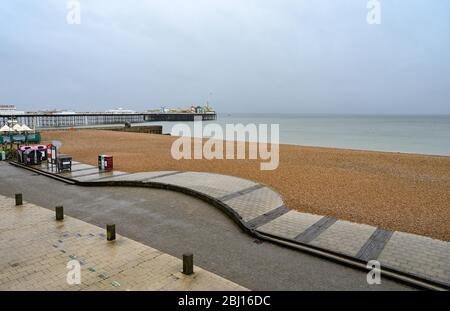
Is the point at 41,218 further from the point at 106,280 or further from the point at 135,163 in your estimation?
the point at 135,163

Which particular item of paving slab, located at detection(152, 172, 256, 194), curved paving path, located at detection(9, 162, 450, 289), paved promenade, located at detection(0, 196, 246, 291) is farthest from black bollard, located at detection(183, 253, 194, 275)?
paving slab, located at detection(152, 172, 256, 194)

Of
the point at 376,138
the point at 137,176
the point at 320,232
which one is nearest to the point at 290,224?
the point at 320,232

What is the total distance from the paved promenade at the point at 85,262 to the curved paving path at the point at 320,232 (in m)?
2.45

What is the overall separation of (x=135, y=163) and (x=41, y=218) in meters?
9.23

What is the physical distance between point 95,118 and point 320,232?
121 meters

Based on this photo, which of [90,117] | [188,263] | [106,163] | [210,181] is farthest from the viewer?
[90,117]

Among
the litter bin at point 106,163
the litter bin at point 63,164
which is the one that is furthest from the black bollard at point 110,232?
the litter bin at point 63,164

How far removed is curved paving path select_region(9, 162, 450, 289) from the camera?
18.3 ft

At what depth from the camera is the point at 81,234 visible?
23.0 feet

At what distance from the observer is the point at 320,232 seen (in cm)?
699

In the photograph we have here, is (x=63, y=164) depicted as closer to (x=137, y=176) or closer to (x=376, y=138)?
(x=137, y=176)

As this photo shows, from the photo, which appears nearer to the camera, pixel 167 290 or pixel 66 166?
pixel 167 290

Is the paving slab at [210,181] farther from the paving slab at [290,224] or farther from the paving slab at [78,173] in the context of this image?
the paving slab at [78,173]

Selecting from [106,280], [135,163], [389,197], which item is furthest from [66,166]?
[389,197]
